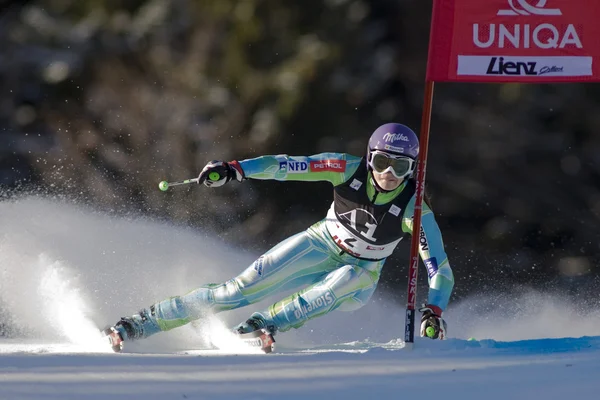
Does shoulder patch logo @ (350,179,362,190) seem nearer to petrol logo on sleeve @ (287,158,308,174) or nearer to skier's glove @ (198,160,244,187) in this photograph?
petrol logo on sleeve @ (287,158,308,174)

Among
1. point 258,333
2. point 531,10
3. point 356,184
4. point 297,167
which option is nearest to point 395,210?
point 356,184

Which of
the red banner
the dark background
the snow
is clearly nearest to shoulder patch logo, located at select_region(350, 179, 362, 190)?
the red banner

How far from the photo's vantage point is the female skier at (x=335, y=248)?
5.64 metres

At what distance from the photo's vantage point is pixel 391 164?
18.5ft

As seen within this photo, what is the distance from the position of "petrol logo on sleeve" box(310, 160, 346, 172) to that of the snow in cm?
109

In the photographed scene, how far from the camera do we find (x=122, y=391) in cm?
375

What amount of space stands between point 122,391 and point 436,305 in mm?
2204

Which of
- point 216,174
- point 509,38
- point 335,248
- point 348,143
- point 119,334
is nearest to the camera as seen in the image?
point 509,38

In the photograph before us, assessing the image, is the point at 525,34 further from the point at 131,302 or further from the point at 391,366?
the point at 131,302

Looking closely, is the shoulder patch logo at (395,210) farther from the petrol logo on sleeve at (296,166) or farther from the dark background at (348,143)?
the dark background at (348,143)

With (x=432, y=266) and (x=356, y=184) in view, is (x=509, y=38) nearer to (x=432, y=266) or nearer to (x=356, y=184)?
(x=356, y=184)

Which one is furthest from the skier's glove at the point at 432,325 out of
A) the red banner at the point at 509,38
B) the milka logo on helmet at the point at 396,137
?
the red banner at the point at 509,38

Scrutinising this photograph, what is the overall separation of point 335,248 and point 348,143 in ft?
19.3

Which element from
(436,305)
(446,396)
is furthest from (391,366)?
(436,305)
